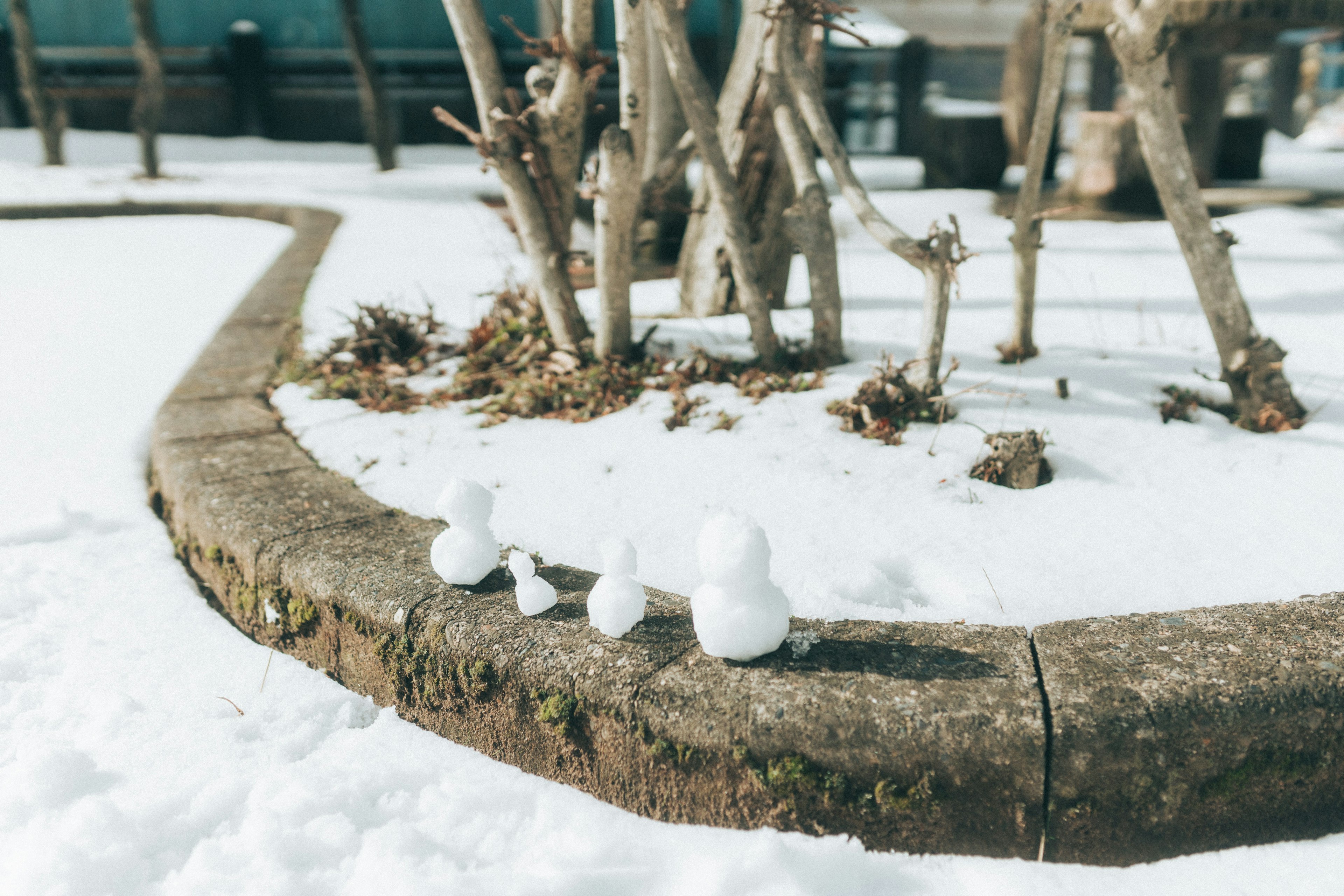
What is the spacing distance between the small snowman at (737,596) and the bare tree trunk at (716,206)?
1823 mm

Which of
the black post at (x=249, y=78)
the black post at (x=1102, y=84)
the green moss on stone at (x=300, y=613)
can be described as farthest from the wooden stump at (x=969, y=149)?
the black post at (x=249, y=78)

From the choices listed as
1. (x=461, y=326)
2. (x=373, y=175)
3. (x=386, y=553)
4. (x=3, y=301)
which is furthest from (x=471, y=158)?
(x=386, y=553)

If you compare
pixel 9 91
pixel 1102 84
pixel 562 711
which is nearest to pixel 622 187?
pixel 562 711

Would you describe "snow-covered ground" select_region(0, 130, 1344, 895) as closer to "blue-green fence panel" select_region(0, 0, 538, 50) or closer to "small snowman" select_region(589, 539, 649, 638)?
"small snowman" select_region(589, 539, 649, 638)

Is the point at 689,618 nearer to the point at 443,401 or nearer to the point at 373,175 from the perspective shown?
the point at 443,401

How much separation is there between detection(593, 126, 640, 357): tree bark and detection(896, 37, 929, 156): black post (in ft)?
34.8

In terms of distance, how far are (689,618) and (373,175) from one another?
925 cm

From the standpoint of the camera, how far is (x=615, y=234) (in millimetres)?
2598

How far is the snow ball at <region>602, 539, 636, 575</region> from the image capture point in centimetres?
142

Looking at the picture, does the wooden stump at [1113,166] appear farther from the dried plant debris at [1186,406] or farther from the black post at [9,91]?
the black post at [9,91]

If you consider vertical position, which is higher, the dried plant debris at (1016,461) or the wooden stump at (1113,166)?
the wooden stump at (1113,166)

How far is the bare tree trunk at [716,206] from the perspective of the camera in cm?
305

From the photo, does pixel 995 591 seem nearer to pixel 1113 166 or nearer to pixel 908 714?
pixel 908 714

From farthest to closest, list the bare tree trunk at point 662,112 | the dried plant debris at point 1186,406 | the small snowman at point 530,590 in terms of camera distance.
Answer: the bare tree trunk at point 662,112
the dried plant debris at point 1186,406
the small snowman at point 530,590
